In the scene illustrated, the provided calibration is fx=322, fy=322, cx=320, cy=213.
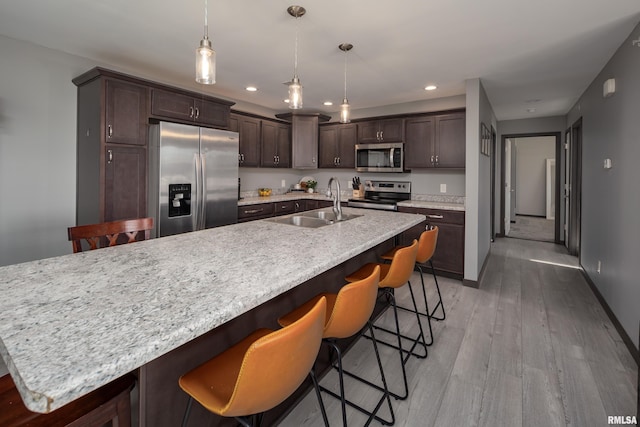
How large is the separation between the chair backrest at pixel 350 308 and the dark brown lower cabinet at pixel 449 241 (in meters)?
2.87

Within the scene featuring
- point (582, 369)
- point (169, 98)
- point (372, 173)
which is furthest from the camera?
point (372, 173)

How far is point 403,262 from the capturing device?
1.94 metres

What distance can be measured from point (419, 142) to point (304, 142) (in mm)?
1900

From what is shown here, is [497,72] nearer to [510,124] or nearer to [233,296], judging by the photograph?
[510,124]

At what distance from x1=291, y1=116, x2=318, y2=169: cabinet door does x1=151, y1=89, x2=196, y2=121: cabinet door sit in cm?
205

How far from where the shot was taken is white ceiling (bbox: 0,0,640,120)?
2213 mm

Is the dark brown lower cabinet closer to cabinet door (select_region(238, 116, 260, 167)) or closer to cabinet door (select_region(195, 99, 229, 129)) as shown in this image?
cabinet door (select_region(238, 116, 260, 167))

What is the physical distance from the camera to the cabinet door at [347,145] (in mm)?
5176

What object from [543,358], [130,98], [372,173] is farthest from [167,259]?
[372,173]

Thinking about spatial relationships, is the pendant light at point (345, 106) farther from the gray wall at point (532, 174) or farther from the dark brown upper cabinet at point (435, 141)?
the gray wall at point (532, 174)

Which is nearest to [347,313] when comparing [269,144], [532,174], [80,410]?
[80,410]

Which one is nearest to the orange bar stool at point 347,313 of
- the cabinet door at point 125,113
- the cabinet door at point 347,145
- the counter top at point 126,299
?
the counter top at point 126,299

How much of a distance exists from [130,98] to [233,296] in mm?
2919

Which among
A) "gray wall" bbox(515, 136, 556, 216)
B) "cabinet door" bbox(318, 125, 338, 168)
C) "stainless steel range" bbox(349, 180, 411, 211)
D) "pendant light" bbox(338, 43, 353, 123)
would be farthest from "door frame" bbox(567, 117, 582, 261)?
"gray wall" bbox(515, 136, 556, 216)
